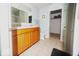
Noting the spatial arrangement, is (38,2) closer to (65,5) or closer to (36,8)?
(36,8)

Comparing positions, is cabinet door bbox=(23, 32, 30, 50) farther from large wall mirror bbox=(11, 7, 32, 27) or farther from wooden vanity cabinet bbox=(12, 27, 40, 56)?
large wall mirror bbox=(11, 7, 32, 27)

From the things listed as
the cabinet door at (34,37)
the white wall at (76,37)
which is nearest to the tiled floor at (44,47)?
A: the cabinet door at (34,37)

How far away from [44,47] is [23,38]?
319 millimetres

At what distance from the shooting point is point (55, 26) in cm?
112

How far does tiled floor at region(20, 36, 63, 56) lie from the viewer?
1.08m

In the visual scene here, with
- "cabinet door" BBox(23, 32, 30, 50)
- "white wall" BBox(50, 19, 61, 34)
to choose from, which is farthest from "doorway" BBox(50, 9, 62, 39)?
"cabinet door" BBox(23, 32, 30, 50)

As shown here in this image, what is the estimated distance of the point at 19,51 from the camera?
42.3 inches

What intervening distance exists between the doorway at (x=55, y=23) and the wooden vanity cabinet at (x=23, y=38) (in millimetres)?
201

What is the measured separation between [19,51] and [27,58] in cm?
14

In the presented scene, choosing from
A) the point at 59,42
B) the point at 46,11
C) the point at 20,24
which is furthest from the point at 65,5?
the point at 20,24

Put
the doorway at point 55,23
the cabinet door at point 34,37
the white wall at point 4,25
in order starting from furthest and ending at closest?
the cabinet door at point 34,37 < the doorway at point 55,23 < the white wall at point 4,25

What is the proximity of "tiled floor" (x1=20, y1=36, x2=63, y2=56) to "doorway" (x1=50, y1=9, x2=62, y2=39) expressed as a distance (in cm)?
6

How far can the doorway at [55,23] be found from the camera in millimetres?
1074

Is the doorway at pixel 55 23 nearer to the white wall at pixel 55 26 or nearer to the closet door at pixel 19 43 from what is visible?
the white wall at pixel 55 26
